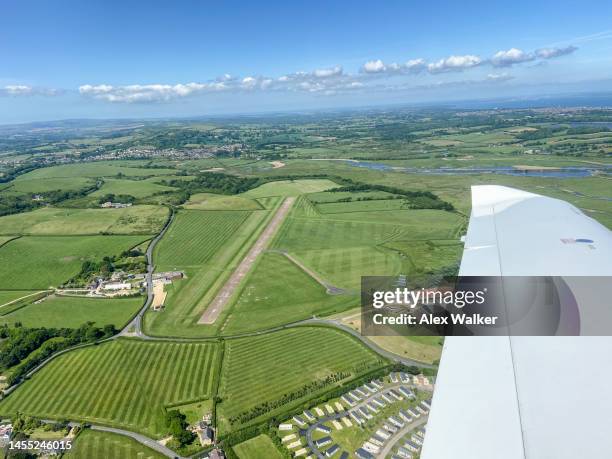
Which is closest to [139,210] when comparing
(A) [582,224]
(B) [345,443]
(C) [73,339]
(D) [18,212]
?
(D) [18,212]

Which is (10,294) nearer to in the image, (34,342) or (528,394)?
(34,342)

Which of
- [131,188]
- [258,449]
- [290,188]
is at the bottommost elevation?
[258,449]

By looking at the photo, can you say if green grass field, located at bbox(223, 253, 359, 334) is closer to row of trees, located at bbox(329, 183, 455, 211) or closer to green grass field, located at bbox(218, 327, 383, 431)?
green grass field, located at bbox(218, 327, 383, 431)

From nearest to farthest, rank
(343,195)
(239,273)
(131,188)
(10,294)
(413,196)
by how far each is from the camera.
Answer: (10,294)
(239,273)
(413,196)
(343,195)
(131,188)

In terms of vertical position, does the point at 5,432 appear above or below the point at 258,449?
below

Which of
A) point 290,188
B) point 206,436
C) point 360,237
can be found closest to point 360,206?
point 360,237
